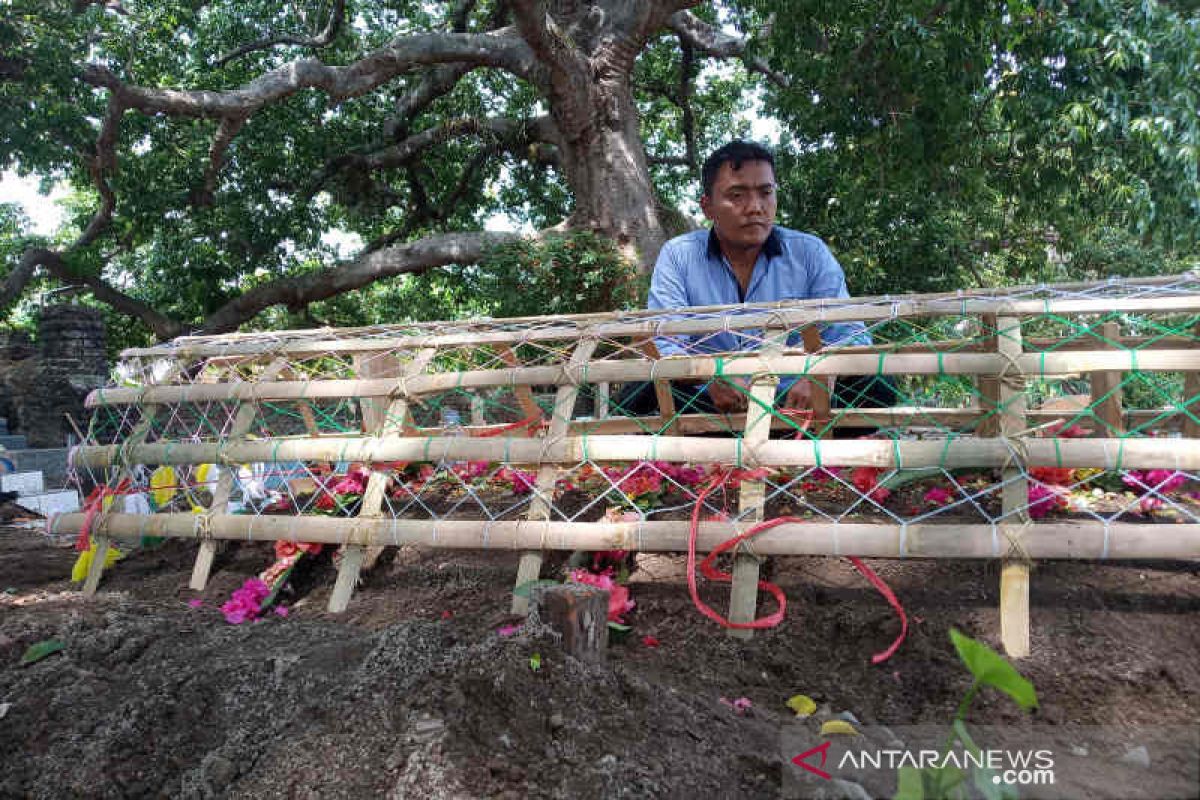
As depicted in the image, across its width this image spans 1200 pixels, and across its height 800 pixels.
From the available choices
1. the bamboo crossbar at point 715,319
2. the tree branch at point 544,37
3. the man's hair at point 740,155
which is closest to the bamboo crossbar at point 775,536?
the bamboo crossbar at point 715,319

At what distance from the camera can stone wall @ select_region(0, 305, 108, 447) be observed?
9898 millimetres

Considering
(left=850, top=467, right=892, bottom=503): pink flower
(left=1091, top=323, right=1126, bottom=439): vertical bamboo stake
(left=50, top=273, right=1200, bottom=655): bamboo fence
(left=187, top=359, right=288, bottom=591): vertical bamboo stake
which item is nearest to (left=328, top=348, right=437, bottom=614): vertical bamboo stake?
(left=50, top=273, right=1200, bottom=655): bamboo fence

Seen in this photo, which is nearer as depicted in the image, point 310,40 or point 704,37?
point 704,37

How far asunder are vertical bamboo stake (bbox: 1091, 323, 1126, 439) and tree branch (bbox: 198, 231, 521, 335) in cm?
682

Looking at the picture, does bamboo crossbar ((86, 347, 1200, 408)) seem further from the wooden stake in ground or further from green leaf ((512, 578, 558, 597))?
the wooden stake in ground

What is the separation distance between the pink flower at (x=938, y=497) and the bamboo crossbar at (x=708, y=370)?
73 centimetres

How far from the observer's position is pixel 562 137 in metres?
8.80

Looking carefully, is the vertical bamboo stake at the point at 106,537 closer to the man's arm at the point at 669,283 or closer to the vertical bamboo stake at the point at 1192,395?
the man's arm at the point at 669,283

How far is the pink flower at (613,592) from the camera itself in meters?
2.20

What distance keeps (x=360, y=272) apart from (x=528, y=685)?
9043mm

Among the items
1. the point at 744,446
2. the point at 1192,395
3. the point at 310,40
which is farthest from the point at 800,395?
the point at 310,40

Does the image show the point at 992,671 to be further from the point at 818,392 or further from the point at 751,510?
the point at 818,392

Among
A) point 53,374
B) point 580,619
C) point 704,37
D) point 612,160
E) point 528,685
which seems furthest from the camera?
point 704,37

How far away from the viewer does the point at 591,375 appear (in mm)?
2535
